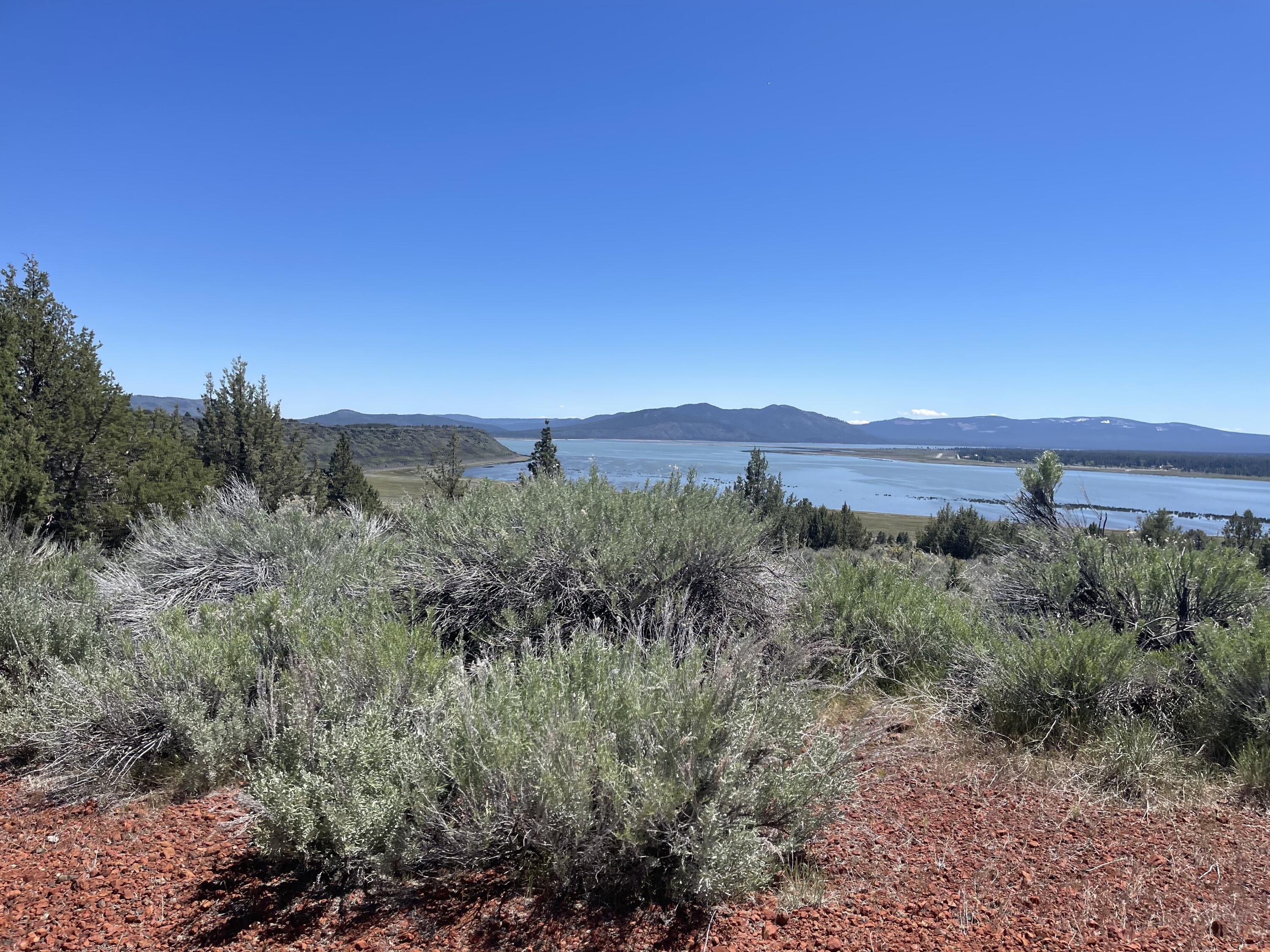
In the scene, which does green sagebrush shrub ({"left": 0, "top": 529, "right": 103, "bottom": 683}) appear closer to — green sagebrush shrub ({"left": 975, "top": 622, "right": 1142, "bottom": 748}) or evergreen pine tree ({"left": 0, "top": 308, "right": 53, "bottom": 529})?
evergreen pine tree ({"left": 0, "top": 308, "right": 53, "bottom": 529})

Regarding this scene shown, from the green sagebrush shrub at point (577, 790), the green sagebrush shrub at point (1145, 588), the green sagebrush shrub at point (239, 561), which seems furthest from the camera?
the green sagebrush shrub at point (239, 561)

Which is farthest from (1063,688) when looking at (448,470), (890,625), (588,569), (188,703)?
(448,470)

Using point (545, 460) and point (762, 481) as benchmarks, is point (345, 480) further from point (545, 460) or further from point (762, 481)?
point (762, 481)

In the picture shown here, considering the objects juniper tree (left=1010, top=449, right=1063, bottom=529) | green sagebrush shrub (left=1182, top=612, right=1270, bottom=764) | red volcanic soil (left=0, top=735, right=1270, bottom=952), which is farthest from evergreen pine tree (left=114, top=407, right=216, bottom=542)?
green sagebrush shrub (left=1182, top=612, right=1270, bottom=764)

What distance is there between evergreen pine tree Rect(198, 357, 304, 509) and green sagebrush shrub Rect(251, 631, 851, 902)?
23.7 m

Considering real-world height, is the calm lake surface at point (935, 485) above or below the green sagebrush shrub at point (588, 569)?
below

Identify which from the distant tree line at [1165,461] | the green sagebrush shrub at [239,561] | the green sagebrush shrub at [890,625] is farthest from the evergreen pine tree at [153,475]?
the distant tree line at [1165,461]

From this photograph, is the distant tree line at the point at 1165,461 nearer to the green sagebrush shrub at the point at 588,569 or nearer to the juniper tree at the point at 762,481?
the juniper tree at the point at 762,481

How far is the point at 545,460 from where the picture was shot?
22328mm

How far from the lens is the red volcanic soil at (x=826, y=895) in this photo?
84.1 inches

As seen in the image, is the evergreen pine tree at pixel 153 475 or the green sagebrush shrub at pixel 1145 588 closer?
the green sagebrush shrub at pixel 1145 588

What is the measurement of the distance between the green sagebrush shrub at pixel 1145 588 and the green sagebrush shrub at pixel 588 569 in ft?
7.36

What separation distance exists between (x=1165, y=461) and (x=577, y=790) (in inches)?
8267

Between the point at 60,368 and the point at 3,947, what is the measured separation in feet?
44.5
